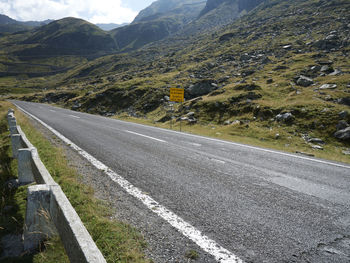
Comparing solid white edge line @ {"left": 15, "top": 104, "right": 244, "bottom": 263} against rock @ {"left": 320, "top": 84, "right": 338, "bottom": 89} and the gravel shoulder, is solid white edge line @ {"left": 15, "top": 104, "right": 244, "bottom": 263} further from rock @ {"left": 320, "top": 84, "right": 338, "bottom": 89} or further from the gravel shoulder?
rock @ {"left": 320, "top": 84, "right": 338, "bottom": 89}

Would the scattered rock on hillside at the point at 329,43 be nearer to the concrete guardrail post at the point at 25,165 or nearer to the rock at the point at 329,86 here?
the rock at the point at 329,86

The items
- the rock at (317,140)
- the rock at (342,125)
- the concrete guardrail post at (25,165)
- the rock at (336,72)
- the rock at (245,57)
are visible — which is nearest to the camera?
the concrete guardrail post at (25,165)

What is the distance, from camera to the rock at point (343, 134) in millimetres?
15156

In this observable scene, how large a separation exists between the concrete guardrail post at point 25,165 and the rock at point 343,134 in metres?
18.7

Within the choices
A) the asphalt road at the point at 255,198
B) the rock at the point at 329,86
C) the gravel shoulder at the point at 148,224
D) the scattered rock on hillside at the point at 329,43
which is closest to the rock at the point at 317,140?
the asphalt road at the point at 255,198

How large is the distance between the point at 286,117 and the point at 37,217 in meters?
20.7

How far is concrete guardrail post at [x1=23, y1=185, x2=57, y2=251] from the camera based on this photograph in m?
2.71

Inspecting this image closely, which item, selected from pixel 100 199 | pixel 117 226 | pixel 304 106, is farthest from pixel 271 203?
pixel 304 106

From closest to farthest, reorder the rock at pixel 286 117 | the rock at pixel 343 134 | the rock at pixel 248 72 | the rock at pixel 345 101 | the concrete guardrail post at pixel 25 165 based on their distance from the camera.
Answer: the concrete guardrail post at pixel 25 165 → the rock at pixel 343 134 → the rock at pixel 286 117 → the rock at pixel 345 101 → the rock at pixel 248 72

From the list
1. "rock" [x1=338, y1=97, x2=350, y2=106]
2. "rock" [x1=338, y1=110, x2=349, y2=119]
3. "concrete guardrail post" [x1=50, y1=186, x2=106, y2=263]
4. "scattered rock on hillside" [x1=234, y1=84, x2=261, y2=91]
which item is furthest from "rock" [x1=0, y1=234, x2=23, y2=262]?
"scattered rock on hillside" [x1=234, y1=84, x2=261, y2=91]

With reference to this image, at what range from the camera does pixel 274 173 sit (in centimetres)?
594

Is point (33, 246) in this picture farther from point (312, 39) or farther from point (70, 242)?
point (312, 39)

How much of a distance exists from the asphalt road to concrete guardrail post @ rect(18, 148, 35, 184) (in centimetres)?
206

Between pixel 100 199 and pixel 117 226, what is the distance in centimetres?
114
